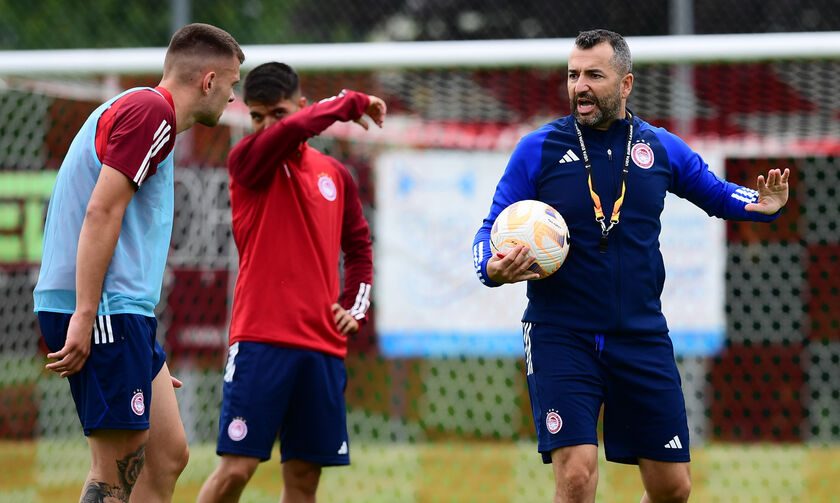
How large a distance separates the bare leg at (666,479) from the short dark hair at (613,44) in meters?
1.57

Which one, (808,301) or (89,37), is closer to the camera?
(808,301)

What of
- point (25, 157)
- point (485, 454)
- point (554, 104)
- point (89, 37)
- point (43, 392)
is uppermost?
point (89, 37)

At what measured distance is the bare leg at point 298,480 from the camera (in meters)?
4.48

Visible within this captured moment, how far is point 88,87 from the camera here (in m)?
7.70

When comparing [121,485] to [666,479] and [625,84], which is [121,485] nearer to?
[666,479]

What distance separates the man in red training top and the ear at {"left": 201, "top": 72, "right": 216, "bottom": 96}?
24.1 inches

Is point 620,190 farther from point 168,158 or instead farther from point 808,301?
point 808,301

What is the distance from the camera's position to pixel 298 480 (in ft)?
14.7

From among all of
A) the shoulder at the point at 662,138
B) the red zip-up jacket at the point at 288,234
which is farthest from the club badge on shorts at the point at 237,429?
the shoulder at the point at 662,138

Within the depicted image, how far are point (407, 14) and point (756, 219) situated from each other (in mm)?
9107

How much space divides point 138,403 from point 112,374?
13 centimetres

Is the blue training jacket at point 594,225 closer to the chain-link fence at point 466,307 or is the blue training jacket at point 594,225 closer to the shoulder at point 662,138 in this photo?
the shoulder at point 662,138

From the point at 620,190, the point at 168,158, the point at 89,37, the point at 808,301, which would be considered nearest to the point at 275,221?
the point at 168,158

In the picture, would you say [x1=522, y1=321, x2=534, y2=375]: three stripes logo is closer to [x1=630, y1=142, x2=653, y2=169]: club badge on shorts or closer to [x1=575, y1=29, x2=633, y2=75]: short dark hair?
[x1=630, y1=142, x2=653, y2=169]: club badge on shorts
